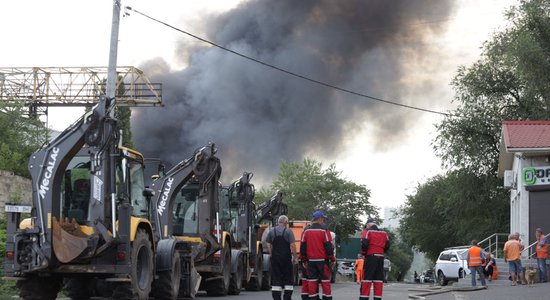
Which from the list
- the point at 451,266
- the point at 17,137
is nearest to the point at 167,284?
the point at 17,137

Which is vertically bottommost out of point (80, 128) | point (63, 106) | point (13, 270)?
point (13, 270)

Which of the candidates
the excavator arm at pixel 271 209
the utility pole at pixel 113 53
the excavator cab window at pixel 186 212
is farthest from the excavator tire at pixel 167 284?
the excavator arm at pixel 271 209

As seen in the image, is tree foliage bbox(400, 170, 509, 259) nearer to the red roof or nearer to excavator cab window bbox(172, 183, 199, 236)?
the red roof

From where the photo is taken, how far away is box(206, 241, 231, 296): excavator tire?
867 inches

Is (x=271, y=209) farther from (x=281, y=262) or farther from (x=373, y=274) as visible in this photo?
(x=281, y=262)

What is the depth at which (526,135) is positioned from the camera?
3195 centimetres

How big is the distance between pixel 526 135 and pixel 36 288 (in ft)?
70.3

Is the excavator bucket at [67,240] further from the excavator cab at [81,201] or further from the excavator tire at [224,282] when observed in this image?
the excavator tire at [224,282]

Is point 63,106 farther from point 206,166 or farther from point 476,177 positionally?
point 206,166

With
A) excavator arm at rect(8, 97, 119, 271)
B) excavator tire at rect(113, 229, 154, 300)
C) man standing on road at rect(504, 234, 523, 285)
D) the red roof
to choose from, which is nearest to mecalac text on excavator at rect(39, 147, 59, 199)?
excavator arm at rect(8, 97, 119, 271)

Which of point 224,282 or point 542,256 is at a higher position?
point 542,256

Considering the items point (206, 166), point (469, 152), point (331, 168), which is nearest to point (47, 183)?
point (206, 166)

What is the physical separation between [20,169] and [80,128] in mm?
17870

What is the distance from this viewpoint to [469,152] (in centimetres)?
4762
